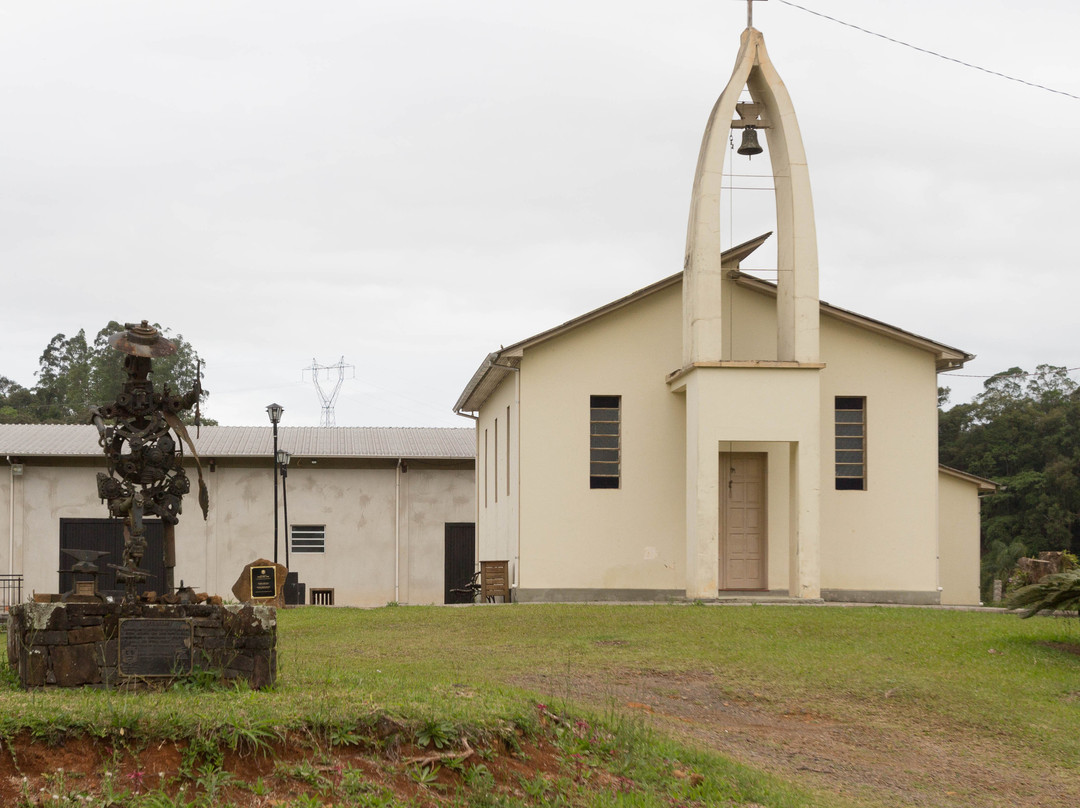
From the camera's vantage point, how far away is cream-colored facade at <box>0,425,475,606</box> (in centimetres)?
3117

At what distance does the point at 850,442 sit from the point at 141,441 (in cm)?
1513

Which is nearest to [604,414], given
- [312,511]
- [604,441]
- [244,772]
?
[604,441]

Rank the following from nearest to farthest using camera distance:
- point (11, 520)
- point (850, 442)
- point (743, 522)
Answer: point (743, 522) < point (850, 442) < point (11, 520)

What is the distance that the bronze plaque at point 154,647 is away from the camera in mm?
8945

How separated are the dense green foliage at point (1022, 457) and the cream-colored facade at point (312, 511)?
1739 centimetres

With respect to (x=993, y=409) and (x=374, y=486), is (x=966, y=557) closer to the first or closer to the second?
(x=374, y=486)

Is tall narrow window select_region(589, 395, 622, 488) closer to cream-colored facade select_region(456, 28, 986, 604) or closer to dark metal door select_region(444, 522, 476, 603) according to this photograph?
cream-colored facade select_region(456, 28, 986, 604)

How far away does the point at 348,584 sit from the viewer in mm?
32250

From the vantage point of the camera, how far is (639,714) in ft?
33.6

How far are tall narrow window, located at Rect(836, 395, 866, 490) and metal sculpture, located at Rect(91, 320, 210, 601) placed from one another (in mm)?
14483

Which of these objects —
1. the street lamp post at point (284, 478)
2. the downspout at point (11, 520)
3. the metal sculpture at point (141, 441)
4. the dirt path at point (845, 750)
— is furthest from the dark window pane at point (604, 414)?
the downspout at point (11, 520)

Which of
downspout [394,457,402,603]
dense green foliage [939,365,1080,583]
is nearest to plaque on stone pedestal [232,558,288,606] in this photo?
downspout [394,457,402,603]

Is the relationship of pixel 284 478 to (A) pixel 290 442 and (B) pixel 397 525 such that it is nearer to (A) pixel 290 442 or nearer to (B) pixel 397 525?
(B) pixel 397 525

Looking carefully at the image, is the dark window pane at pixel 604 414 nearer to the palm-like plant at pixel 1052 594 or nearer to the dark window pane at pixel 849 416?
the dark window pane at pixel 849 416
